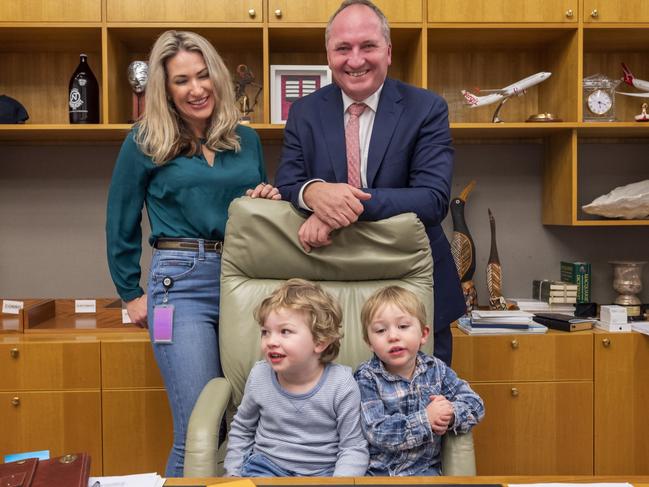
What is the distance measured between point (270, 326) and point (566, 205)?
1.77 m

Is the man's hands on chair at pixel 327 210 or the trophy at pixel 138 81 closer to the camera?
the man's hands on chair at pixel 327 210

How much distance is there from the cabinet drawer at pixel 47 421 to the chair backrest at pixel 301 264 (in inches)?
40.8

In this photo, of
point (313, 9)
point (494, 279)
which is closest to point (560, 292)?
point (494, 279)

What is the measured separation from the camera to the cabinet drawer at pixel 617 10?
262cm

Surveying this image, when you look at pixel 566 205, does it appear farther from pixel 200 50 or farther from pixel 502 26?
pixel 200 50

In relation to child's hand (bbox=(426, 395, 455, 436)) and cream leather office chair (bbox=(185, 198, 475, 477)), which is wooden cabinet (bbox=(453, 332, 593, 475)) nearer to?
cream leather office chair (bbox=(185, 198, 475, 477))

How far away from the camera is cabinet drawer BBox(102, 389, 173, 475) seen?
2412mm

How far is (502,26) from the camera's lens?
2.63 metres

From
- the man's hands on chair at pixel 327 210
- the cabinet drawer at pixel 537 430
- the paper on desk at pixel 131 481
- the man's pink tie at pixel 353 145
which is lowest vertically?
the cabinet drawer at pixel 537 430

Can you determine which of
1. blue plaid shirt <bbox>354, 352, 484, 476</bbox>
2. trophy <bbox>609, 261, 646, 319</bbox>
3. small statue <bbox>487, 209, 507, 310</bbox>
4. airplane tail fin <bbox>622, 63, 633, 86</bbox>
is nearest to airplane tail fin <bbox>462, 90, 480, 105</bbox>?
small statue <bbox>487, 209, 507, 310</bbox>

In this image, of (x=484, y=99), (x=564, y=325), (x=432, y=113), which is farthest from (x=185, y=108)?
(x=564, y=325)

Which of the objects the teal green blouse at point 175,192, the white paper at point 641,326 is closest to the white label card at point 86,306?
the teal green blouse at point 175,192

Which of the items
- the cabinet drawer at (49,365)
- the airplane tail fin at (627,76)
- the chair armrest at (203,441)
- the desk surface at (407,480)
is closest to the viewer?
the desk surface at (407,480)

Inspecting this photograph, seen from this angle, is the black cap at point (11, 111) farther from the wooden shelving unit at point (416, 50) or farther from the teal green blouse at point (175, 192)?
the teal green blouse at point (175, 192)
